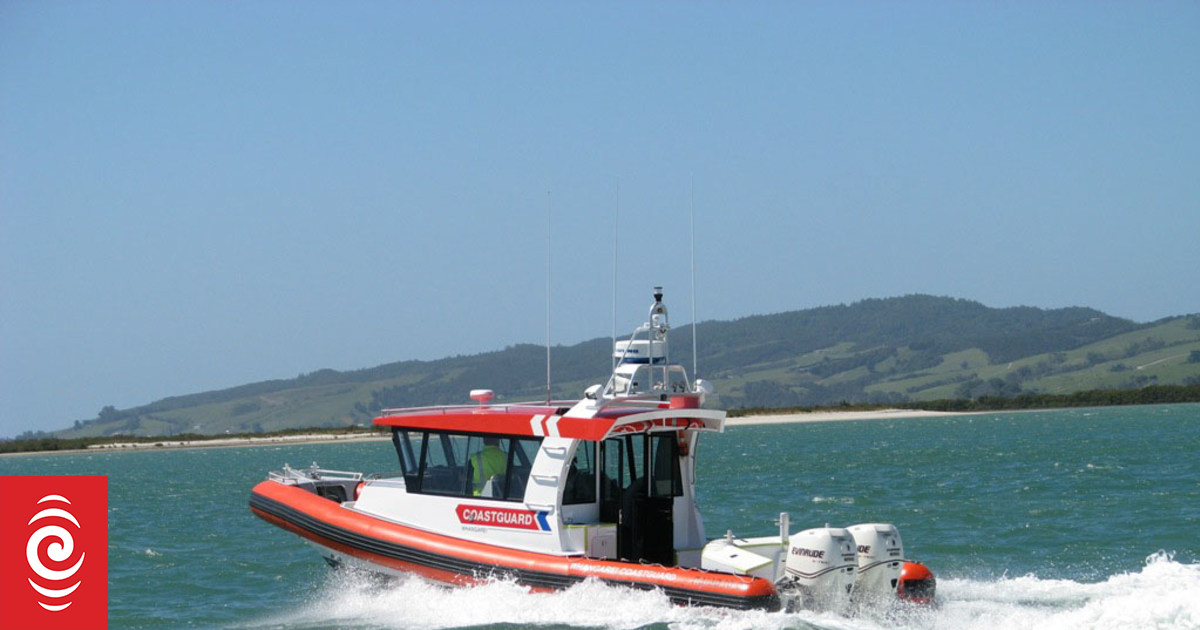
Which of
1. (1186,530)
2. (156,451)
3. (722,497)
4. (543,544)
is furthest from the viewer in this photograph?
(156,451)

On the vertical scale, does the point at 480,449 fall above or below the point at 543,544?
above

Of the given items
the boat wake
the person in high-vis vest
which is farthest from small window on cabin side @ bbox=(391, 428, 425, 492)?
the boat wake

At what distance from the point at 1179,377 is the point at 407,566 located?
12198cm

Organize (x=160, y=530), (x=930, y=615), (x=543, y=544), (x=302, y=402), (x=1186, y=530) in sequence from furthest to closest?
(x=302, y=402)
(x=160, y=530)
(x=1186, y=530)
(x=543, y=544)
(x=930, y=615)

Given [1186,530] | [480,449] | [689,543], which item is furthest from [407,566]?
[1186,530]

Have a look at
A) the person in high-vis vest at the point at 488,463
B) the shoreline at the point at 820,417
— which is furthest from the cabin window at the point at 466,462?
the shoreline at the point at 820,417

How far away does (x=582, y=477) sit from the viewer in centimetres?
1352

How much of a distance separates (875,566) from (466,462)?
4.11 m

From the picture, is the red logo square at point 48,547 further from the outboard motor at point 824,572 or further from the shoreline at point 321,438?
the shoreline at point 321,438

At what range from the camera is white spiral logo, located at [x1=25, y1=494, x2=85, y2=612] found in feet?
40.1

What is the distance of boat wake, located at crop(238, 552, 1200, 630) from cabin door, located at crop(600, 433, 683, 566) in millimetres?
969

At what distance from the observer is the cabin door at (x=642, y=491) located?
13.5m

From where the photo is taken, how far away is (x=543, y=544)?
13.4 meters

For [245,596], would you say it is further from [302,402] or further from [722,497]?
[302,402]
